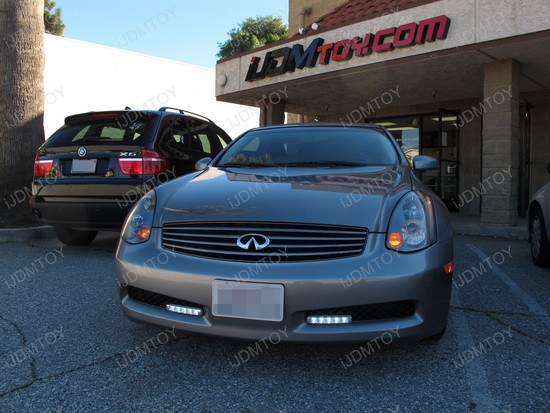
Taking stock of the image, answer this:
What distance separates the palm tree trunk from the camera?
690 centimetres

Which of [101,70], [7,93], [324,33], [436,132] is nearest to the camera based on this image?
[7,93]

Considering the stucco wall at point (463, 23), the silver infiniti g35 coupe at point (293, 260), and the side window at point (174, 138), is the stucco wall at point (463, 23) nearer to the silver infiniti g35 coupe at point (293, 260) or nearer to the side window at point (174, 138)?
the side window at point (174, 138)

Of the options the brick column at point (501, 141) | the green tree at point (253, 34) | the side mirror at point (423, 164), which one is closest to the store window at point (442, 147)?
the brick column at point (501, 141)

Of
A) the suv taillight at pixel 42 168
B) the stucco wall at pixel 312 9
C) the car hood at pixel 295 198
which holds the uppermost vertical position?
the stucco wall at pixel 312 9

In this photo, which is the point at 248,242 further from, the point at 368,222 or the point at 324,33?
the point at 324,33

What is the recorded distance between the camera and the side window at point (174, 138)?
5123mm

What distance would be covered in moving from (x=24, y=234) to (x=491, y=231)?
723cm

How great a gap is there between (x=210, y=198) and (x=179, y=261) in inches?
18.3

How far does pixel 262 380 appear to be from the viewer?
7.57 feet

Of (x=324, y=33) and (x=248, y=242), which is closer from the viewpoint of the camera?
(x=248, y=242)

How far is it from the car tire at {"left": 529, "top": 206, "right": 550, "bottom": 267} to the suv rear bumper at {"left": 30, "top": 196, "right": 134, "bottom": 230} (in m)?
4.38

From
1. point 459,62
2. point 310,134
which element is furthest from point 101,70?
point 310,134

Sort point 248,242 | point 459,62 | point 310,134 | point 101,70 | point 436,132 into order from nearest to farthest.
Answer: point 248,242 < point 310,134 < point 459,62 < point 436,132 < point 101,70

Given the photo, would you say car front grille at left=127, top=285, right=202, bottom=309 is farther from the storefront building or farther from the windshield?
the storefront building
